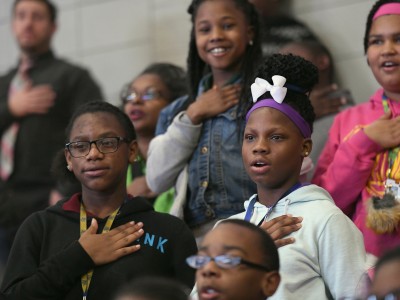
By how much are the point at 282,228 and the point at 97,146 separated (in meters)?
1.02

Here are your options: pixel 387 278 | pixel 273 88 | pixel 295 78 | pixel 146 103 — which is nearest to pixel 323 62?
pixel 146 103

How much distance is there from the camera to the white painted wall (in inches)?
295

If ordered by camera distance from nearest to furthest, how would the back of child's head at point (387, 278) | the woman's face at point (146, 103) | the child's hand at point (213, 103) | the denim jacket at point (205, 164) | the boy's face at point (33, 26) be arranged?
the back of child's head at point (387, 278), the denim jacket at point (205, 164), the child's hand at point (213, 103), the woman's face at point (146, 103), the boy's face at point (33, 26)

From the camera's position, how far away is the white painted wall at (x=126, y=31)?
7.50 m

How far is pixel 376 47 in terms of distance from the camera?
16.5ft

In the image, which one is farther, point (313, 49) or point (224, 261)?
point (313, 49)

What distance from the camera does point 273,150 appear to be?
14.4 feet

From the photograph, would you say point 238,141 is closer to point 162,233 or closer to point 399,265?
point 162,233

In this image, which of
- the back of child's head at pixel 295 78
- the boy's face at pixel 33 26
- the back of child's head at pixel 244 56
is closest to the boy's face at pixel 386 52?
the back of child's head at pixel 295 78

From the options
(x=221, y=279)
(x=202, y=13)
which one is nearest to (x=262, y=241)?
(x=221, y=279)

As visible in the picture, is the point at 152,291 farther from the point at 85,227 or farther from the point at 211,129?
the point at 211,129

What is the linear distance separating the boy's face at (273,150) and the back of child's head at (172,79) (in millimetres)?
1755

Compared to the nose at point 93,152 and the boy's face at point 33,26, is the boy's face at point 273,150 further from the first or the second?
the boy's face at point 33,26

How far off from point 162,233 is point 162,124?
1062 millimetres
